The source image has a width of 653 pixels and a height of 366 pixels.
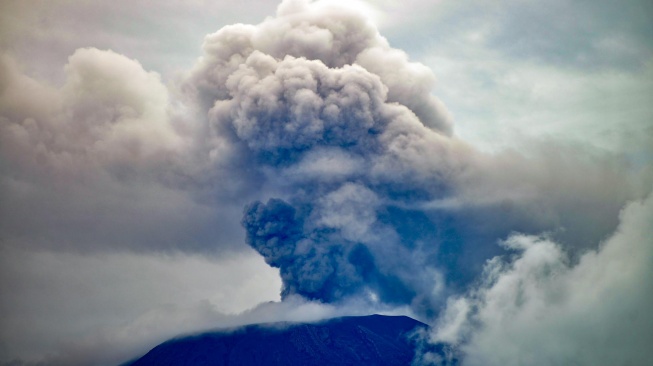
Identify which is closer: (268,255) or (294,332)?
(268,255)

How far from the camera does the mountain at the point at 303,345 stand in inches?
3349

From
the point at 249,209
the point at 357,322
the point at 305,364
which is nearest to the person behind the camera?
the point at 249,209

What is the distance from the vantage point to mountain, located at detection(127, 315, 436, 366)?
85.1 metres

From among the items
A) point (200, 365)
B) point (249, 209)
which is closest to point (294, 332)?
point (200, 365)

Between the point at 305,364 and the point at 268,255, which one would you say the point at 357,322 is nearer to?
the point at 305,364

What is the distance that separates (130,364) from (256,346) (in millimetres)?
17268

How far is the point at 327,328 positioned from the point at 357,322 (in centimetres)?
470

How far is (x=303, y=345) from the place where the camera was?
86.6 meters

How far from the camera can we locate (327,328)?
86188 mm

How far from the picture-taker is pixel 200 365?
86688 millimetres

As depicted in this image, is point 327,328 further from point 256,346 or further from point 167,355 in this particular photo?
point 167,355

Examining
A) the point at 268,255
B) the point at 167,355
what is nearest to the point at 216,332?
the point at 167,355

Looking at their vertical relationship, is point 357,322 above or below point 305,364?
above

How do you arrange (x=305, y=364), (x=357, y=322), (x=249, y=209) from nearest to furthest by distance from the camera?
(x=249, y=209)
(x=305, y=364)
(x=357, y=322)
